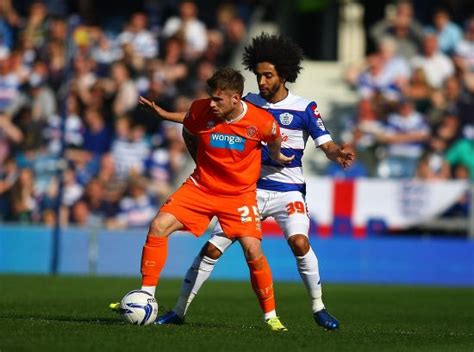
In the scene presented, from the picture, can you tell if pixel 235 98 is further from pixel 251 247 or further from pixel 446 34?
pixel 446 34

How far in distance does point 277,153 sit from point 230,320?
6.58 ft

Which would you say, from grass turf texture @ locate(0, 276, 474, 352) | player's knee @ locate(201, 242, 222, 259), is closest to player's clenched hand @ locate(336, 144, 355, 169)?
player's knee @ locate(201, 242, 222, 259)

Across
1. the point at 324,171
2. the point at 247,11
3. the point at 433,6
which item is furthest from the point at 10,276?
the point at 433,6

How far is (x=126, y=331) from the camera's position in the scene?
9562 millimetres

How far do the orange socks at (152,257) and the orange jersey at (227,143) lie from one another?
620mm

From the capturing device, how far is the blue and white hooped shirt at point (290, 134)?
1073cm

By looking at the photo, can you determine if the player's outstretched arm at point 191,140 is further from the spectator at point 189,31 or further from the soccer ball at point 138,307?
the spectator at point 189,31

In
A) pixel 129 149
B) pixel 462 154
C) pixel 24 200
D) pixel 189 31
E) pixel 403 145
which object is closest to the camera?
pixel 24 200

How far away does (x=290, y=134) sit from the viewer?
1077cm

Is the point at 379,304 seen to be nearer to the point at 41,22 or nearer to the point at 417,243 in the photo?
the point at 417,243

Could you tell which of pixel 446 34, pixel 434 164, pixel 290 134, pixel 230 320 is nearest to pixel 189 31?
pixel 446 34

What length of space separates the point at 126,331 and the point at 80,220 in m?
11.8

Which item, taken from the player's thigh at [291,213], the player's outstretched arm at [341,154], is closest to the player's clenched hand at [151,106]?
the player's thigh at [291,213]

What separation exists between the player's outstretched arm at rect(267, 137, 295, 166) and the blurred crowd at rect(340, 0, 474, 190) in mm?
11066
